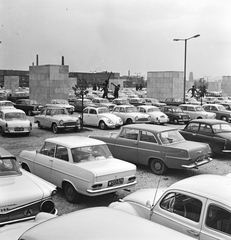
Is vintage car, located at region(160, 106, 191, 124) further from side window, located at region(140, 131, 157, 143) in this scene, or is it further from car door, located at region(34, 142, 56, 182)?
car door, located at region(34, 142, 56, 182)

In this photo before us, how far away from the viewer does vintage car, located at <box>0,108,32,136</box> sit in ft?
52.7

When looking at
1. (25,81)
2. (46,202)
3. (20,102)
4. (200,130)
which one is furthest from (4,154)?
(25,81)

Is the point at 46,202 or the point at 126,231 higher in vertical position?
the point at 126,231

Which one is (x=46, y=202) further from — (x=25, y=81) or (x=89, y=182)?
(x=25, y=81)

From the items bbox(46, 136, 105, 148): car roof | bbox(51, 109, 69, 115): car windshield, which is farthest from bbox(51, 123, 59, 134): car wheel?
bbox(46, 136, 105, 148): car roof

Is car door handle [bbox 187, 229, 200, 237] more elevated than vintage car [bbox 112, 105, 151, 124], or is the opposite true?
vintage car [bbox 112, 105, 151, 124]

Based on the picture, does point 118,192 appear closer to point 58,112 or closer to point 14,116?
point 14,116

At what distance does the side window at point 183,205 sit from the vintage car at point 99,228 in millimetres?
1284

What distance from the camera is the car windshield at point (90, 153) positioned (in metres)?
7.74

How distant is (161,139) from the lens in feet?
32.2

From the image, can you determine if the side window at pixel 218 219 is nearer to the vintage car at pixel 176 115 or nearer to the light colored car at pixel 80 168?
the light colored car at pixel 80 168

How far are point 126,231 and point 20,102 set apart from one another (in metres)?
26.6

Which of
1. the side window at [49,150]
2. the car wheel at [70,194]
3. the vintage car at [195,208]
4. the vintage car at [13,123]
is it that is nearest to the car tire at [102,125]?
the vintage car at [13,123]

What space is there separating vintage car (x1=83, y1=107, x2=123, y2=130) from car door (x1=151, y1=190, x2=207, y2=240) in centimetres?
1433
